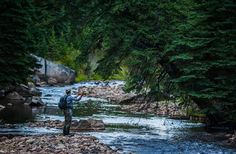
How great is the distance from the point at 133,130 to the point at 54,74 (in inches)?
1563

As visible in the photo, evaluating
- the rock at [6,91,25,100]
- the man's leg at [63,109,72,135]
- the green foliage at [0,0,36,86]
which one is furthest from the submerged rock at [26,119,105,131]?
the rock at [6,91,25,100]

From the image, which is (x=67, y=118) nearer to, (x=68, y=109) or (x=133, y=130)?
(x=68, y=109)

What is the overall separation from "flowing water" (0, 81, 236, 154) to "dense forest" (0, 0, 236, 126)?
74.7 inches

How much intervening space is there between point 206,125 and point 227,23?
7.10 m

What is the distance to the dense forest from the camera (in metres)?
22.6

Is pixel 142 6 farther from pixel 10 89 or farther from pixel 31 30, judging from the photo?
pixel 10 89

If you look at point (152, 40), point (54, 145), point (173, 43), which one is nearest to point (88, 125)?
point (152, 40)

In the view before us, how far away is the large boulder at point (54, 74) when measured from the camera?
6088 centimetres

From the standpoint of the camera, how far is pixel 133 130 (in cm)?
2447

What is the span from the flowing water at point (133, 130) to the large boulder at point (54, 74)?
80.1ft

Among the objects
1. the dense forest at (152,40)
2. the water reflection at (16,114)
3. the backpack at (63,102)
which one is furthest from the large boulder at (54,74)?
the backpack at (63,102)

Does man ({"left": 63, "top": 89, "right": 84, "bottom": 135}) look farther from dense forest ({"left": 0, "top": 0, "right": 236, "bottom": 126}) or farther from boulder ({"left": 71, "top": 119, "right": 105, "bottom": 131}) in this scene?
dense forest ({"left": 0, "top": 0, "right": 236, "bottom": 126})

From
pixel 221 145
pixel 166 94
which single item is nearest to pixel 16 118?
pixel 166 94

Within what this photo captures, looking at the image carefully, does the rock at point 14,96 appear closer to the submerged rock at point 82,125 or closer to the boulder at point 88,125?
the submerged rock at point 82,125
